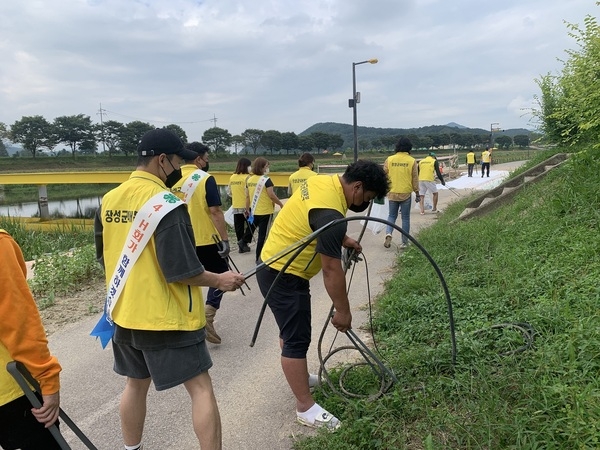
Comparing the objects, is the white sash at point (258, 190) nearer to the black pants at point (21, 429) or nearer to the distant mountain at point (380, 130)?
the black pants at point (21, 429)

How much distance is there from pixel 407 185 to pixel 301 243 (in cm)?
539

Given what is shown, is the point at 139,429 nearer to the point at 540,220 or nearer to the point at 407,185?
the point at 540,220

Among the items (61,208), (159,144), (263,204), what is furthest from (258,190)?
(61,208)

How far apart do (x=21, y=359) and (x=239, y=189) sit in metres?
6.20

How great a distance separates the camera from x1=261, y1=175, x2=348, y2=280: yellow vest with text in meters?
2.64

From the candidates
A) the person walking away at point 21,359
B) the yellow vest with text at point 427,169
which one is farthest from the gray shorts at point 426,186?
the person walking away at point 21,359

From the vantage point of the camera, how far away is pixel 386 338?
382 cm

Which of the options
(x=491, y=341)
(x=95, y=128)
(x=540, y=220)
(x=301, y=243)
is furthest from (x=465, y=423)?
(x=95, y=128)

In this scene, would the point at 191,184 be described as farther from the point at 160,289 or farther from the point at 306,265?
the point at 160,289

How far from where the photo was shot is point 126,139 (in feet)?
242

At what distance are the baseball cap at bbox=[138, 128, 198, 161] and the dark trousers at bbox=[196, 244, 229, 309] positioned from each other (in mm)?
2107

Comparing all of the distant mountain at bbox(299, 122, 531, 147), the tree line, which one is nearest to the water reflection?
the tree line

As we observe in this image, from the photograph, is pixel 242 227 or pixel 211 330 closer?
pixel 211 330

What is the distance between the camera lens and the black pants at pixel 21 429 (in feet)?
5.71
